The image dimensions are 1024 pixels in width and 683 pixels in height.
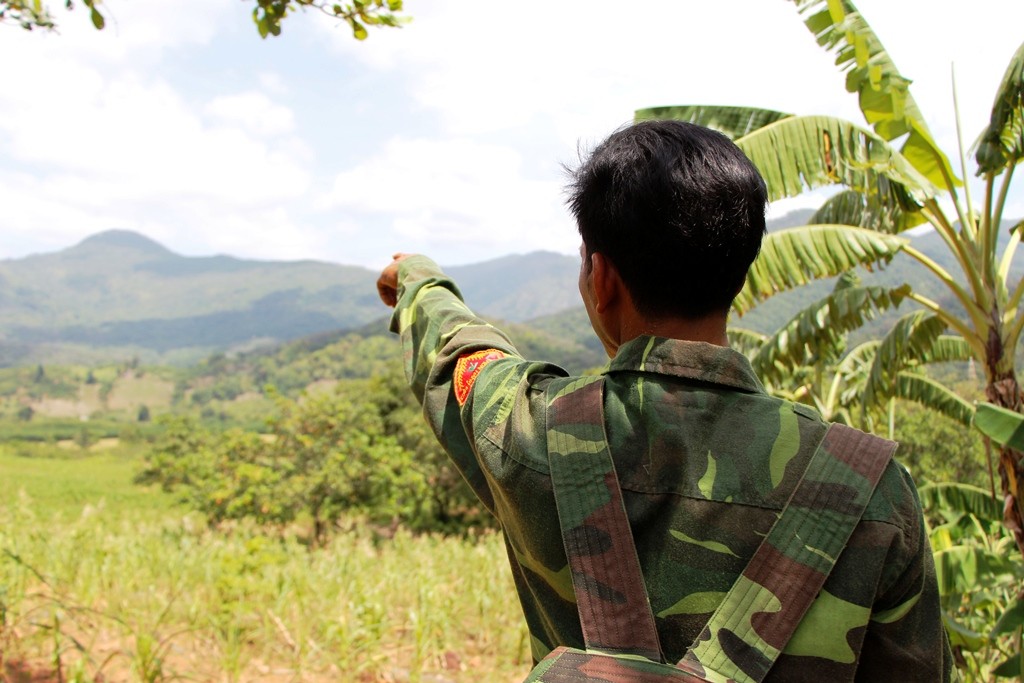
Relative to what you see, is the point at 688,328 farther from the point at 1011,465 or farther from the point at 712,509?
the point at 1011,465

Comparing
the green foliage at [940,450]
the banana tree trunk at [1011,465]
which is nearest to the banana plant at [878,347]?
the banana tree trunk at [1011,465]

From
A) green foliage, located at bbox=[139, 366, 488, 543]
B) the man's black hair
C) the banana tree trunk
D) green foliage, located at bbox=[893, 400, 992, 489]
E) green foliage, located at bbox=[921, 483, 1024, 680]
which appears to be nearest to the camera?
the man's black hair

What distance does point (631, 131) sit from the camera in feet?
3.20

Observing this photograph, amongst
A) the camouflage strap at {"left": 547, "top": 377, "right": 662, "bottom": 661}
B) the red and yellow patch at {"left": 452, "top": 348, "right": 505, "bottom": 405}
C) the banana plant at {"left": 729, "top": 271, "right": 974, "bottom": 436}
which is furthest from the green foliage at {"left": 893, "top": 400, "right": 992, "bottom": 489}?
the camouflage strap at {"left": 547, "top": 377, "right": 662, "bottom": 661}

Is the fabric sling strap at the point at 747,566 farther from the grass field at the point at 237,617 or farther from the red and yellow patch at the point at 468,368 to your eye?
the grass field at the point at 237,617

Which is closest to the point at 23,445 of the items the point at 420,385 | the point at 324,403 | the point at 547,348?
the point at 324,403

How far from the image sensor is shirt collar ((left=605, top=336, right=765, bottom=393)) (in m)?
0.87

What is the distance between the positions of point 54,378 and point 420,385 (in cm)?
14450

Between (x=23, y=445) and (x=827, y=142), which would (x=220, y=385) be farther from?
(x=827, y=142)

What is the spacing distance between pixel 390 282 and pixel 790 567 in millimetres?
966

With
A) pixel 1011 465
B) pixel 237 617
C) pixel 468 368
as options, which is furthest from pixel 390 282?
pixel 237 617

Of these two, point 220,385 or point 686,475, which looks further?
point 220,385

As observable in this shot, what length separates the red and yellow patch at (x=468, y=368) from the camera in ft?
3.54

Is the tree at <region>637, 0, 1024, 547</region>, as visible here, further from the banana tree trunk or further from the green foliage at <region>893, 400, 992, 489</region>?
the green foliage at <region>893, 400, 992, 489</region>
